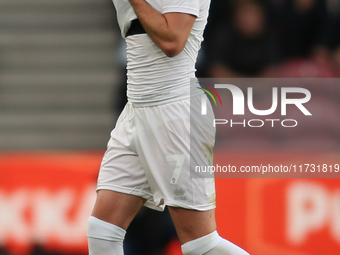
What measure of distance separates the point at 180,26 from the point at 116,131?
0.52m

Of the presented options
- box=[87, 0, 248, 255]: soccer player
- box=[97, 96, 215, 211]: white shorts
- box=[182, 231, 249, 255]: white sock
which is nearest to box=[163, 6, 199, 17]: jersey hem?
box=[87, 0, 248, 255]: soccer player

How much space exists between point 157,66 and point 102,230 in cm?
65

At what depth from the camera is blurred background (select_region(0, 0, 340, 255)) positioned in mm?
2988

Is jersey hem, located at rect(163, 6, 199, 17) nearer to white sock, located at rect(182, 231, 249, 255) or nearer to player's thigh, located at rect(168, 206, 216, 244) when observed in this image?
player's thigh, located at rect(168, 206, 216, 244)

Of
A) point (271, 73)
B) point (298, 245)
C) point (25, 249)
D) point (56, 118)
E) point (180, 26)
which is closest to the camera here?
point (180, 26)

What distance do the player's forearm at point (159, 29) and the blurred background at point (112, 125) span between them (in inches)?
56.6

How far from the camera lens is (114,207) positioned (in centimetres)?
188

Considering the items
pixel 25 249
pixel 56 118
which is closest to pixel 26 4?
pixel 56 118

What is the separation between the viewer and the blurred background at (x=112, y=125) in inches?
118

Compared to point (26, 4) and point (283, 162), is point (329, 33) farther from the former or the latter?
point (26, 4)

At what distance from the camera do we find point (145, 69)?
1.89m

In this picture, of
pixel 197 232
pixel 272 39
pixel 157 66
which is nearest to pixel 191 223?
pixel 197 232

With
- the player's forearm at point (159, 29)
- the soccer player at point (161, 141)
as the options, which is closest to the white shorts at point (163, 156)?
the soccer player at point (161, 141)

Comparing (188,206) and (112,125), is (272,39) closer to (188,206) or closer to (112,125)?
(112,125)
